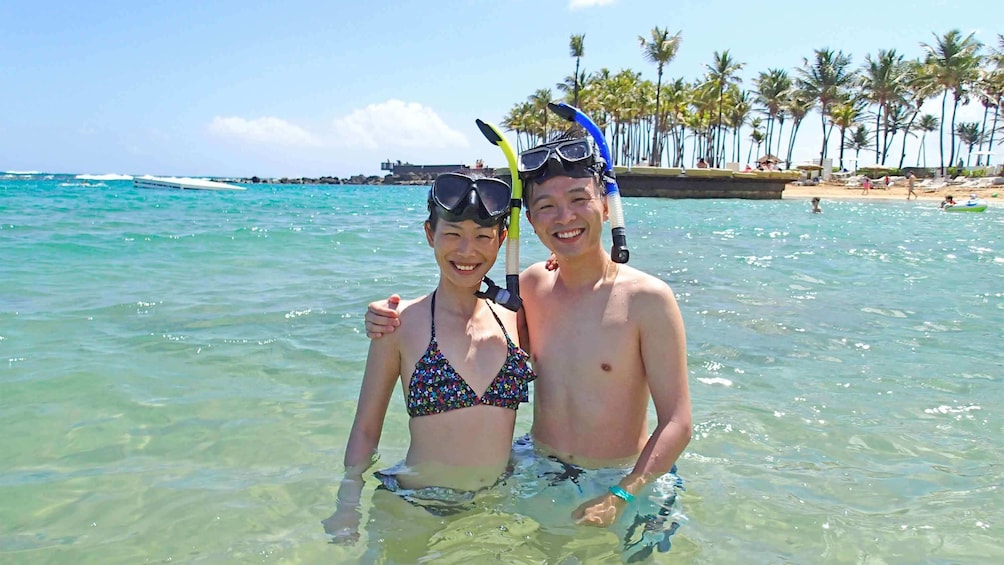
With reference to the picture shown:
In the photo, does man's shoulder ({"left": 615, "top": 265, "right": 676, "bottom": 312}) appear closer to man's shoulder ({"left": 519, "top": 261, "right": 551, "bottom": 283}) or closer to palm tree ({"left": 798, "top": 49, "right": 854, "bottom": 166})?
man's shoulder ({"left": 519, "top": 261, "right": 551, "bottom": 283})

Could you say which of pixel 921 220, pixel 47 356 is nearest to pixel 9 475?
pixel 47 356

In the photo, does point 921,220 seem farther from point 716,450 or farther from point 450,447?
point 450,447

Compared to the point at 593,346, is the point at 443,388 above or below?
below

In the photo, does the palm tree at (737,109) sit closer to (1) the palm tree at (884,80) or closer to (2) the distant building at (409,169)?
(1) the palm tree at (884,80)

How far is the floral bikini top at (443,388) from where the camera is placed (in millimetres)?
2816

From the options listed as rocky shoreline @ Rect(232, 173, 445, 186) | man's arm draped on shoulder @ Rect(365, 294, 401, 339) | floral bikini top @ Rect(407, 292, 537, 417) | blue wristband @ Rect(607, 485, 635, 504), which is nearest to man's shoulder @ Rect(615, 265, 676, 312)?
floral bikini top @ Rect(407, 292, 537, 417)

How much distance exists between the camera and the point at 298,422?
4.70 m

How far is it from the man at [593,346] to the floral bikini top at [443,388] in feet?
0.72

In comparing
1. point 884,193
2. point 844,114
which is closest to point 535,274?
point 884,193

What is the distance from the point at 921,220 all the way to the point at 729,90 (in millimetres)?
49427

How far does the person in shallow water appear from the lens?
9.10ft

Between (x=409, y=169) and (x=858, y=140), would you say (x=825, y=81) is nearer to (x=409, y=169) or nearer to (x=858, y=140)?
(x=858, y=140)

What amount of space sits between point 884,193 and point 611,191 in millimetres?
58439

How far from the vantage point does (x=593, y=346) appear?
2.98m
